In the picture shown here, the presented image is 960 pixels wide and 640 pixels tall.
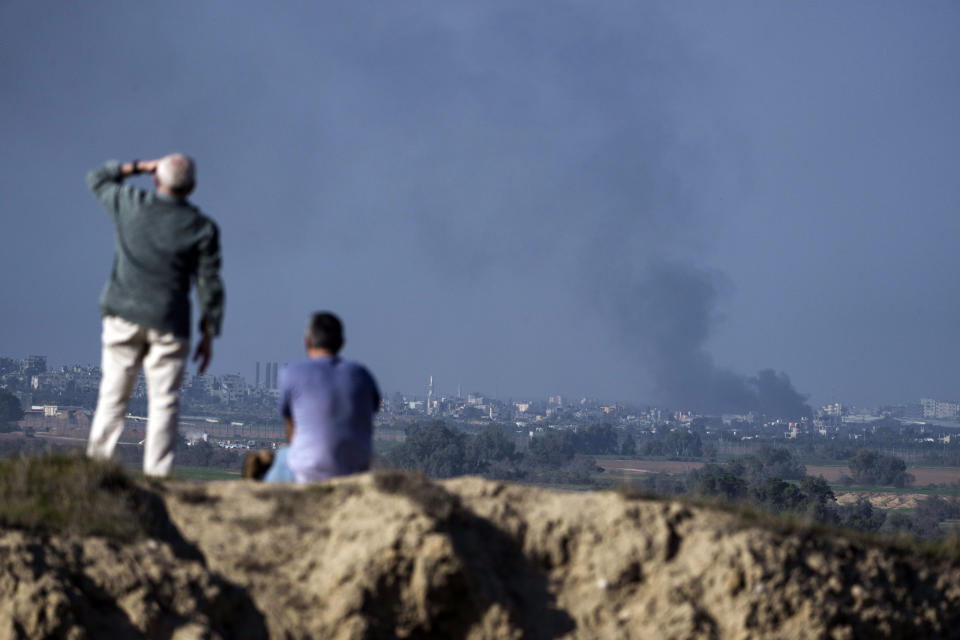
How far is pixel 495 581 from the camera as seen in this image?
25.5 feet

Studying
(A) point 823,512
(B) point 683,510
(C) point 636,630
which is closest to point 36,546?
(C) point 636,630

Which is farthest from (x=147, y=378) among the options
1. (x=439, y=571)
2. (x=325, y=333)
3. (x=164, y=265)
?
(x=439, y=571)

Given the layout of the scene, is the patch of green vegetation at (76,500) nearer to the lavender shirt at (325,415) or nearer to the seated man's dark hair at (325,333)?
the lavender shirt at (325,415)

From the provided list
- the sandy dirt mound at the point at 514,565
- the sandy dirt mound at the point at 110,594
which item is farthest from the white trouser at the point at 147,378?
the sandy dirt mound at the point at 110,594

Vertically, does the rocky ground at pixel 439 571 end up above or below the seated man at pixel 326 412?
below

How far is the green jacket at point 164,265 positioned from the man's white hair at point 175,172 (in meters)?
0.13

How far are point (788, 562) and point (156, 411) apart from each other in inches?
198

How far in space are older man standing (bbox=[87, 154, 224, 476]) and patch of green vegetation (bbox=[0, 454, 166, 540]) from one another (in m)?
0.93

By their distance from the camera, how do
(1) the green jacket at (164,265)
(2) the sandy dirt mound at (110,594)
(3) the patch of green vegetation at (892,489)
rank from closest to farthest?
1. (2) the sandy dirt mound at (110,594)
2. (1) the green jacket at (164,265)
3. (3) the patch of green vegetation at (892,489)

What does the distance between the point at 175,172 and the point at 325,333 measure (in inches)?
71.6

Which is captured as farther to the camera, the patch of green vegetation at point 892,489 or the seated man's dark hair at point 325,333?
the patch of green vegetation at point 892,489

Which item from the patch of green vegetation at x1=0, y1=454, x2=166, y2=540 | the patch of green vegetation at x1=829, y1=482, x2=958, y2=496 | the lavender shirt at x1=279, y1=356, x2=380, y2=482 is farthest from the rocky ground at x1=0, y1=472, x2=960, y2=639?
the patch of green vegetation at x1=829, y1=482, x2=958, y2=496

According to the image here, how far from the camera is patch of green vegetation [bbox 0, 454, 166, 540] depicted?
24.5ft

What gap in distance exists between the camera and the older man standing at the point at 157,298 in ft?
29.7
